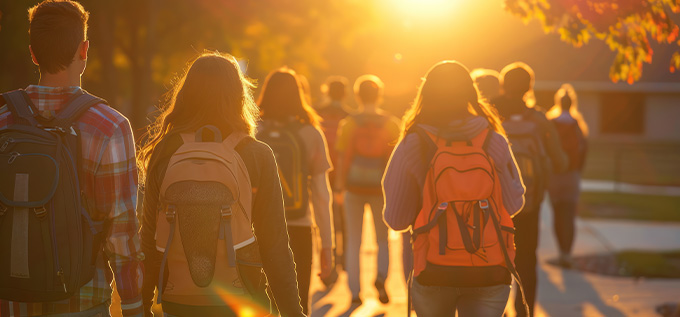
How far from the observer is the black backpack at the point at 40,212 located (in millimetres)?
3014

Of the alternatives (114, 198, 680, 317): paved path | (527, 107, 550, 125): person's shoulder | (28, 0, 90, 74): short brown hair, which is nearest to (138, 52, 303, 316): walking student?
(28, 0, 90, 74): short brown hair

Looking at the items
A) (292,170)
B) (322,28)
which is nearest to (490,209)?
(292,170)

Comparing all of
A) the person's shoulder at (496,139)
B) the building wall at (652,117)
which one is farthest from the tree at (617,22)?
the building wall at (652,117)

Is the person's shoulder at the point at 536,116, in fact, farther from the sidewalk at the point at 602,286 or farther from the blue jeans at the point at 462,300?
the blue jeans at the point at 462,300

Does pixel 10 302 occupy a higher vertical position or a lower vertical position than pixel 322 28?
lower

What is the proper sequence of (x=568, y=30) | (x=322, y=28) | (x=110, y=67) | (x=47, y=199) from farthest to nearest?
(x=322, y=28), (x=110, y=67), (x=568, y=30), (x=47, y=199)

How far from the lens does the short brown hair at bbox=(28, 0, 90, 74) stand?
321 centimetres

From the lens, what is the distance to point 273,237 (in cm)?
344

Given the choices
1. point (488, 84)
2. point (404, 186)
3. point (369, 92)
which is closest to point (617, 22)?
point (488, 84)

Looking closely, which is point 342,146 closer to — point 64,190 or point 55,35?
point 55,35

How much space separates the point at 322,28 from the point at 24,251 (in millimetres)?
27521

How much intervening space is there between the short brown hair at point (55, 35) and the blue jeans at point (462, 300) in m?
1.92

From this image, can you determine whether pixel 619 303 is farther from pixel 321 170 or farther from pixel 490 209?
pixel 490 209

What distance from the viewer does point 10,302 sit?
3111 mm
